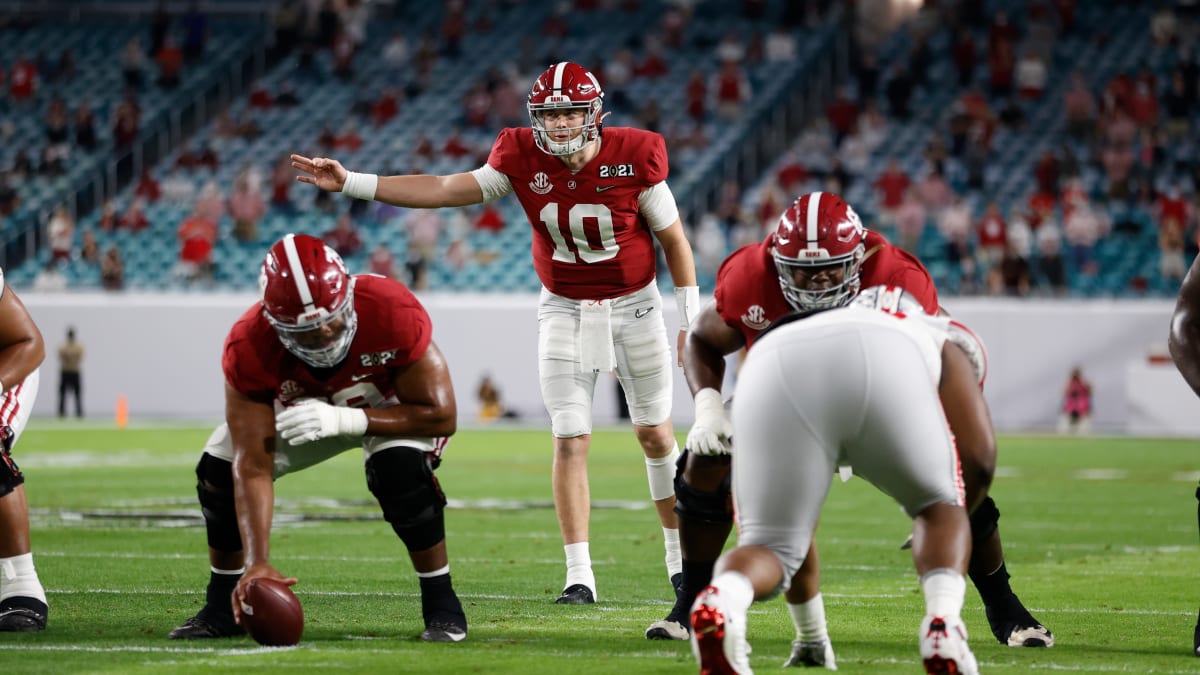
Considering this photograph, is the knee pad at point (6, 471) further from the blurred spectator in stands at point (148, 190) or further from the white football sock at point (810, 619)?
the blurred spectator in stands at point (148, 190)

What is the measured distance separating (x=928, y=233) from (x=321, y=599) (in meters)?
16.5

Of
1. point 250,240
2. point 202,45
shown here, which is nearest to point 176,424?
point 250,240

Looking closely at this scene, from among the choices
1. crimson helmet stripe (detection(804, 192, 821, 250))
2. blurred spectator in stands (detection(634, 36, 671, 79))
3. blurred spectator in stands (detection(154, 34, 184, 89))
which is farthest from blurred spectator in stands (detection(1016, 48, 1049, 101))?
crimson helmet stripe (detection(804, 192, 821, 250))

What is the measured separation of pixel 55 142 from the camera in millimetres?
26984

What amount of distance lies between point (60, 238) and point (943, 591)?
22.3 meters

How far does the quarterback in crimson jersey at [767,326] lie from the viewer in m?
4.75

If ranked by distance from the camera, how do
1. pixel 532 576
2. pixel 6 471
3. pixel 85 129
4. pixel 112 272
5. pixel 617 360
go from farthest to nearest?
pixel 85 129 → pixel 112 272 → pixel 532 576 → pixel 617 360 → pixel 6 471

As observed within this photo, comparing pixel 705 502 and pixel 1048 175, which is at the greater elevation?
pixel 705 502

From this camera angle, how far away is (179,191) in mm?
25703

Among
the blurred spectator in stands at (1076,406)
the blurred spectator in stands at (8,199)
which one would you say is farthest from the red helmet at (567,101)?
the blurred spectator in stands at (8,199)

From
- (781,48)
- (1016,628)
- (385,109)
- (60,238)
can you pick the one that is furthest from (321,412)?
(385,109)

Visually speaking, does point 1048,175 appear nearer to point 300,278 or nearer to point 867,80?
point 867,80

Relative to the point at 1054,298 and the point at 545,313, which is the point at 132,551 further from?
the point at 1054,298

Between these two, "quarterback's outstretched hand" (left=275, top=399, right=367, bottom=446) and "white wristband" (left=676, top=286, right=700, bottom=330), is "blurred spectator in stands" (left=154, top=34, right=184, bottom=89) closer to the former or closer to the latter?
"white wristband" (left=676, top=286, right=700, bottom=330)
